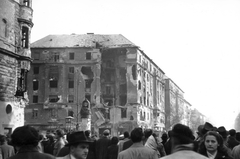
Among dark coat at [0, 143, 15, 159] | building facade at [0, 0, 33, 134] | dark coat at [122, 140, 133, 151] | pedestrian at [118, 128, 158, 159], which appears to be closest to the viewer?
pedestrian at [118, 128, 158, 159]

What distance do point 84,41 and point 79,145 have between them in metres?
56.1

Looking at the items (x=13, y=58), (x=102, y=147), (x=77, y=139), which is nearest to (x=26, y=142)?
(x=77, y=139)

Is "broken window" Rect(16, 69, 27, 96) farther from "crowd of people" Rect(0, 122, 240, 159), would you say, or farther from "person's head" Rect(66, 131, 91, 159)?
"person's head" Rect(66, 131, 91, 159)

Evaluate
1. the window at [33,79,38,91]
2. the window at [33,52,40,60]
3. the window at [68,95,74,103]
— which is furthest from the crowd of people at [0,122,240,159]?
the window at [33,52,40,60]

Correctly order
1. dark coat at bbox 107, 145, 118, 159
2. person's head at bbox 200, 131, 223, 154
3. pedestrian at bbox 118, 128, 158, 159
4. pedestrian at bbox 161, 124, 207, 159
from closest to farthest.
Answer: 1. pedestrian at bbox 161, 124, 207, 159
2. person's head at bbox 200, 131, 223, 154
3. pedestrian at bbox 118, 128, 158, 159
4. dark coat at bbox 107, 145, 118, 159

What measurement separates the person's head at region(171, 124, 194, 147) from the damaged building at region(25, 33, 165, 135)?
5287 centimetres

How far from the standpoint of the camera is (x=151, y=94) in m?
67.8

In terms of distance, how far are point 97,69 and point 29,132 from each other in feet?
178

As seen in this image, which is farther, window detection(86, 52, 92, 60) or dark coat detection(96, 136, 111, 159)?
window detection(86, 52, 92, 60)

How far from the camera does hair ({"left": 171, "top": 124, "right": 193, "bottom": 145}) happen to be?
3539 mm

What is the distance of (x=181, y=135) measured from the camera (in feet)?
11.7

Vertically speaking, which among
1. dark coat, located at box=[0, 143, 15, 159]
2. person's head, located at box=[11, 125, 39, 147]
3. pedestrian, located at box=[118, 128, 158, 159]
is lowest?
dark coat, located at box=[0, 143, 15, 159]

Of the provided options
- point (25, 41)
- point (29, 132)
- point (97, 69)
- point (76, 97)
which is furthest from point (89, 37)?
point (29, 132)

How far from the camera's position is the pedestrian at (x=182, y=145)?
3.46 meters
